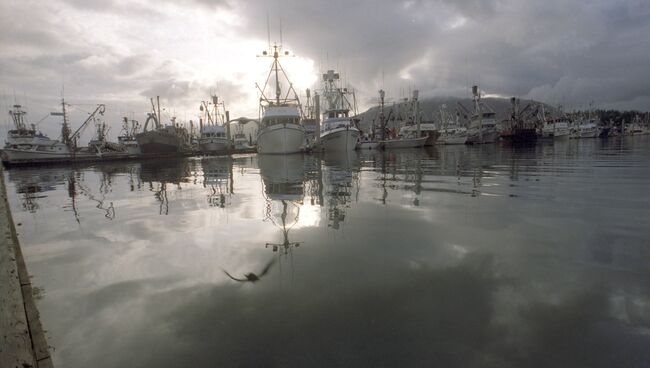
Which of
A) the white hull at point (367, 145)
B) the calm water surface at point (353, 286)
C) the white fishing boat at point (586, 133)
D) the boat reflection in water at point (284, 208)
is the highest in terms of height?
the white fishing boat at point (586, 133)

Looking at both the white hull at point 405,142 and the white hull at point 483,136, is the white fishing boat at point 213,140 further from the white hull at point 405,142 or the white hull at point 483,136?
the white hull at point 483,136

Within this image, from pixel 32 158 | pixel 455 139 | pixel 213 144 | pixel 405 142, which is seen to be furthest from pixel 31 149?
pixel 455 139

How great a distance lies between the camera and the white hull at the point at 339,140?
1884 inches

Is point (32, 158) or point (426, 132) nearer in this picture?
point (32, 158)

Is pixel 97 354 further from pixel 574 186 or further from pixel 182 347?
pixel 574 186

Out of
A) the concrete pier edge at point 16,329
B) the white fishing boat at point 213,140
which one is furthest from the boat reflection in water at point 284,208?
the white fishing boat at point 213,140

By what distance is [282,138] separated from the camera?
42531mm

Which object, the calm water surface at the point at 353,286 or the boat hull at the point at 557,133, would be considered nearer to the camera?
the calm water surface at the point at 353,286

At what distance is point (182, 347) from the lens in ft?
10.5

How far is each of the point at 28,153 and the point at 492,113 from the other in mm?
90721

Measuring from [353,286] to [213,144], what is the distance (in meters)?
64.8

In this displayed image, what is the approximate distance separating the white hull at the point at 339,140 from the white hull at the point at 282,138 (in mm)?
4549

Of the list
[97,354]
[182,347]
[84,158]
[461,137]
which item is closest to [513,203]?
[182,347]

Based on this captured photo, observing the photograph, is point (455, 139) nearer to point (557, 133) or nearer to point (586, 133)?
point (557, 133)
